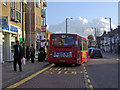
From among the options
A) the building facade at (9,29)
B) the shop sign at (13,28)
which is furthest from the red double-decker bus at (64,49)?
the shop sign at (13,28)

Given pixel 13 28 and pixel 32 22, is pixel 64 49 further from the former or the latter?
pixel 32 22

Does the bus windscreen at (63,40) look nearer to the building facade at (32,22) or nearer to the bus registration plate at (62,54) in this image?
the bus registration plate at (62,54)

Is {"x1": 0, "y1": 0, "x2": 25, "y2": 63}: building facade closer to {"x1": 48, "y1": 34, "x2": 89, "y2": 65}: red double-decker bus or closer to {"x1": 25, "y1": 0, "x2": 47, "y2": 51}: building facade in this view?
{"x1": 48, "y1": 34, "x2": 89, "y2": 65}: red double-decker bus

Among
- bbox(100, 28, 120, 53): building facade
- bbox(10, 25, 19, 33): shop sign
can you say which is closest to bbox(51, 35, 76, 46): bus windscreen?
bbox(10, 25, 19, 33): shop sign

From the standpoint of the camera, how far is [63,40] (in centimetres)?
1872

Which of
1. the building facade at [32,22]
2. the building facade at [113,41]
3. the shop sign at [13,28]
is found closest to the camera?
the shop sign at [13,28]

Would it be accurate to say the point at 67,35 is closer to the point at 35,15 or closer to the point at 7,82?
the point at 7,82

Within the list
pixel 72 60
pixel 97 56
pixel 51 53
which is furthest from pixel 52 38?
pixel 97 56

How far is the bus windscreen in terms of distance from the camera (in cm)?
1855

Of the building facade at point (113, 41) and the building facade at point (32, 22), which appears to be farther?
the building facade at point (113, 41)

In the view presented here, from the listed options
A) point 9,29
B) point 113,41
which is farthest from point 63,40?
point 113,41

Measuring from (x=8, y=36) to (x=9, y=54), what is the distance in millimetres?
1840

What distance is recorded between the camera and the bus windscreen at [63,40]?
60.8 feet

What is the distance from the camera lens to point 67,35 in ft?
61.6
